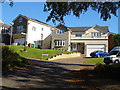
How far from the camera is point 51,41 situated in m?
46.5

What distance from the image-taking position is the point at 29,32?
1821 inches

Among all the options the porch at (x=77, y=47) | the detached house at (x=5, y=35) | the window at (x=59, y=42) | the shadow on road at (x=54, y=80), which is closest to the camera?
the shadow on road at (x=54, y=80)

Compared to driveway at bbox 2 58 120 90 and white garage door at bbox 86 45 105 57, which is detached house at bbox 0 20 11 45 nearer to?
white garage door at bbox 86 45 105 57

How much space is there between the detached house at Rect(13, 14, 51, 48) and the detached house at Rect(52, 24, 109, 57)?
5132mm

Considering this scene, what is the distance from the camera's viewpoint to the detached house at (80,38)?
137ft

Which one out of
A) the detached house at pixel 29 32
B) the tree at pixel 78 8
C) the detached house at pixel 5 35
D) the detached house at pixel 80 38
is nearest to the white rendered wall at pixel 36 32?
the detached house at pixel 29 32

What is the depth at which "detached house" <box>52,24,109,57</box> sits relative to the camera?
1649 inches

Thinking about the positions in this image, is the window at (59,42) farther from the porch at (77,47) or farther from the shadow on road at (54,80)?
the shadow on road at (54,80)

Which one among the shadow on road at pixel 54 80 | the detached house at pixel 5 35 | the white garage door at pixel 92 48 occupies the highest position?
the detached house at pixel 5 35

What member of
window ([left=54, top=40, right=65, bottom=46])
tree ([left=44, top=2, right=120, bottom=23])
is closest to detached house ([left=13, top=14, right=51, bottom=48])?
window ([left=54, top=40, right=65, bottom=46])

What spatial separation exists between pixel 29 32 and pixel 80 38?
14111mm

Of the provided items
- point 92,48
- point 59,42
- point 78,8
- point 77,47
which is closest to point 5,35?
point 59,42

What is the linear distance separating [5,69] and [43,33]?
4053 cm

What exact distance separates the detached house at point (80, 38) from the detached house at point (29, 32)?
5.13 metres
